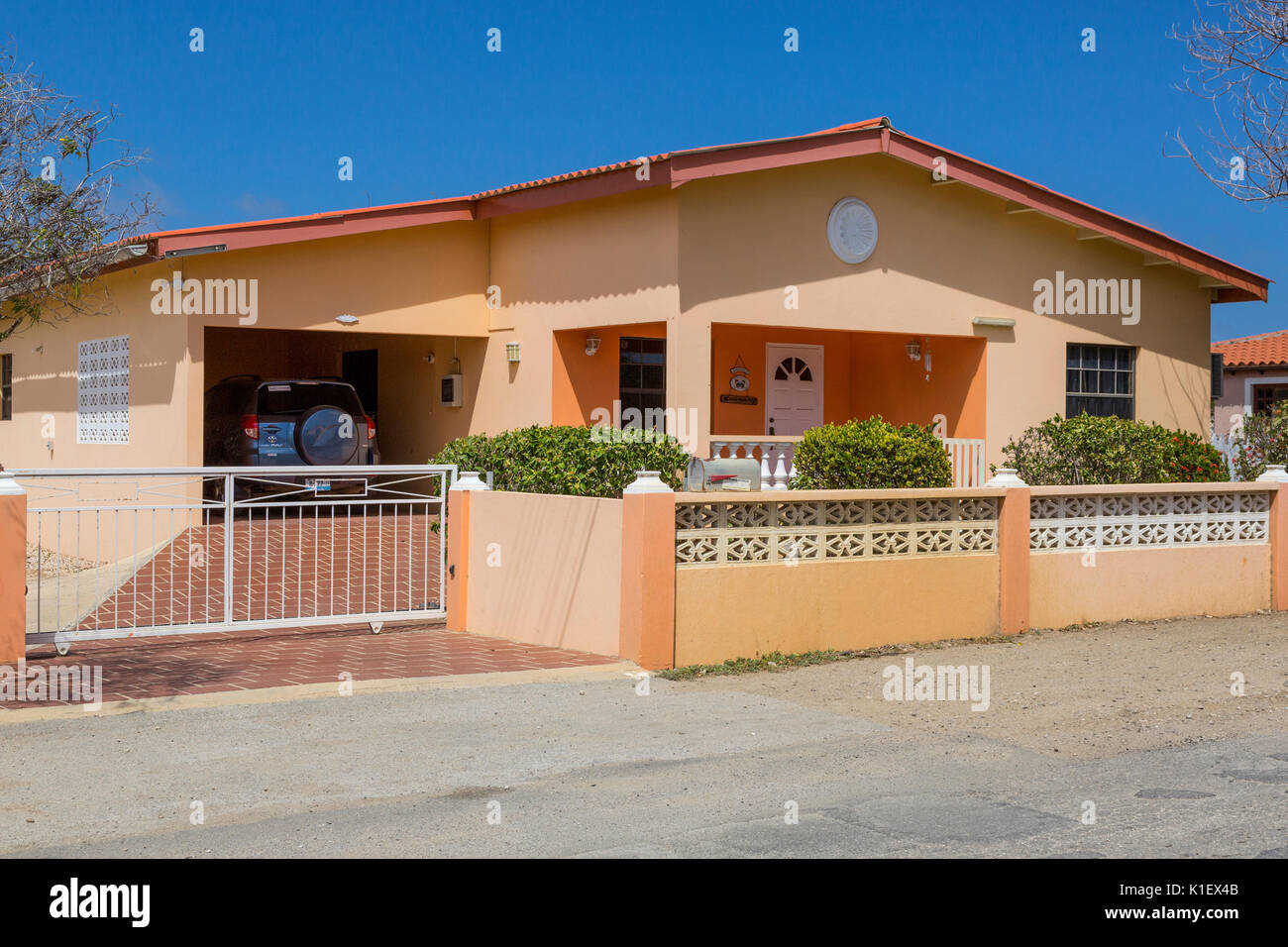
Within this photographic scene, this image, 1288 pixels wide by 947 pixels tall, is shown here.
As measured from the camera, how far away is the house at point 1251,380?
103ft

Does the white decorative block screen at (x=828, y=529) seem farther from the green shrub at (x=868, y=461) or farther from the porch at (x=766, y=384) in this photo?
the porch at (x=766, y=384)

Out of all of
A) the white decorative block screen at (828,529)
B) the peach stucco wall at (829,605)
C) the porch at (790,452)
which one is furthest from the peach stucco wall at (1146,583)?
the porch at (790,452)

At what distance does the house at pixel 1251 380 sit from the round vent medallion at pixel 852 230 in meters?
19.0

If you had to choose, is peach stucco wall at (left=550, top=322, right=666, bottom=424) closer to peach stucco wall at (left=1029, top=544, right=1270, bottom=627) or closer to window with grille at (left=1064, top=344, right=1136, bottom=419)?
window with grille at (left=1064, top=344, right=1136, bottom=419)

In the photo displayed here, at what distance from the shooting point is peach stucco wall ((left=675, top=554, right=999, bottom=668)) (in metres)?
9.35

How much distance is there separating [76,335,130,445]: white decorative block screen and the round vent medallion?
8.89m

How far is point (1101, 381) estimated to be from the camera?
679 inches

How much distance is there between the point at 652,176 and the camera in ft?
44.5

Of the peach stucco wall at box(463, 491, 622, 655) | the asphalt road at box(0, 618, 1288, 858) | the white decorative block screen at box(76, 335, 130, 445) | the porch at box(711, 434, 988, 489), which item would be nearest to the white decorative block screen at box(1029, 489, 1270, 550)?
the porch at box(711, 434, 988, 489)

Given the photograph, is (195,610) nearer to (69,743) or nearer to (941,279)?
(69,743)

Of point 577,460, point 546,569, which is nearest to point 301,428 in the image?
point 577,460

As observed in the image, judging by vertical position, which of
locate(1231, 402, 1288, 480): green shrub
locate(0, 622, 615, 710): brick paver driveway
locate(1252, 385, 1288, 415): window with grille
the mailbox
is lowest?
locate(0, 622, 615, 710): brick paver driveway

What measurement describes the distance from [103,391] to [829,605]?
38.0 feet
